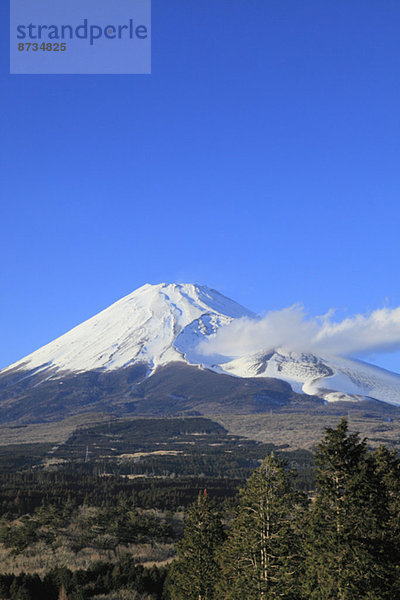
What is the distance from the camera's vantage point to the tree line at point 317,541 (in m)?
20.7

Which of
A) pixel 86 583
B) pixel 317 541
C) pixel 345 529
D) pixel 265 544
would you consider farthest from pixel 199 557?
pixel 345 529

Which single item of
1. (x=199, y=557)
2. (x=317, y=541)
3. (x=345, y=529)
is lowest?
(x=199, y=557)

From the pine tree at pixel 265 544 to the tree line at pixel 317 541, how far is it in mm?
41

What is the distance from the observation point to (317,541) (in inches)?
850

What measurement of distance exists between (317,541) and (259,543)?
447 centimetres

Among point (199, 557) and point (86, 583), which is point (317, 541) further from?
point (86, 583)

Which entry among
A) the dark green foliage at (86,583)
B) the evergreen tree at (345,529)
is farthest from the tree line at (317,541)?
the dark green foliage at (86,583)

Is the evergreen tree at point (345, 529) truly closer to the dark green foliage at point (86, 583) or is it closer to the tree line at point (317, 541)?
the tree line at point (317, 541)

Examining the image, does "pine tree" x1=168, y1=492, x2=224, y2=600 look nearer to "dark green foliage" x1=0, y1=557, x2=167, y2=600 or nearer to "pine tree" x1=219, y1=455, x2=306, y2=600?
"pine tree" x1=219, y1=455, x2=306, y2=600

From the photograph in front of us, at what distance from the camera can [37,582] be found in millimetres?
35312

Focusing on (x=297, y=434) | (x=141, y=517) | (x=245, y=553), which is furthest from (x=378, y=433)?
(x=245, y=553)

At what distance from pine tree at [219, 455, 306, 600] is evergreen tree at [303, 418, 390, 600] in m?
1.73

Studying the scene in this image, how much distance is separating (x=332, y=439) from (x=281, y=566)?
6.13 m

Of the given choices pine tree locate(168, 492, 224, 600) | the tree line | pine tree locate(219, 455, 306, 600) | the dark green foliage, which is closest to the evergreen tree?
the tree line
